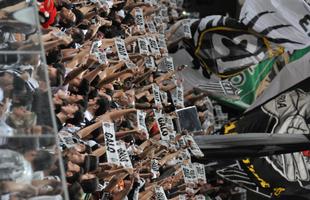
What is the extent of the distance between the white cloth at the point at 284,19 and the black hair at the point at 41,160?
7358 millimetres

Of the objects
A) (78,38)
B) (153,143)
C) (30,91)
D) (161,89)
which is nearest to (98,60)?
(78,38)

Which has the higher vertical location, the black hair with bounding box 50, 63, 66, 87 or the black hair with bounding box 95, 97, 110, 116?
Result: the black hair with bounding box 50, 63, 66, 87

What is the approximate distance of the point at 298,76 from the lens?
1077 cm

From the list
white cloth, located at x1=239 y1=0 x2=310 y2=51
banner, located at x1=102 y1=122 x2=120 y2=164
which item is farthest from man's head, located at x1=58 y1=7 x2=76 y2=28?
white cloth, located at x1=239 y1=0 x2=310 y2=51

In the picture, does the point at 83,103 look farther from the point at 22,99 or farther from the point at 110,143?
the point at 22,99

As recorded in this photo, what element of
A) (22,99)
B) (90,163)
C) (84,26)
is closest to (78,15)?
(84,26)

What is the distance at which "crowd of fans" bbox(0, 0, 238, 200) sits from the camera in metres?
4.32

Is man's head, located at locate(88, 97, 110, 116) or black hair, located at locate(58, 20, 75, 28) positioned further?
black hair, located at locate(58, 20, 75, 28)

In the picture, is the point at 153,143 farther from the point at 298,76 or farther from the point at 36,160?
the point at 36,160

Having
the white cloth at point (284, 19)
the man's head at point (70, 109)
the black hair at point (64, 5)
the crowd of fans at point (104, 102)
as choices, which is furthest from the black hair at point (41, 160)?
the white cloth at point (284, 19)

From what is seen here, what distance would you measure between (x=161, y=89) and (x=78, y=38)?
2.78 metres

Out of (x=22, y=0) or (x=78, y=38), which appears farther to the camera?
(x=78, y=38)

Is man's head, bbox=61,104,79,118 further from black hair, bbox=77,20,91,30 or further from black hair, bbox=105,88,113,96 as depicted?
black hair, bbox=77,20,91,30

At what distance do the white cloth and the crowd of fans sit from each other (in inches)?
64.1
